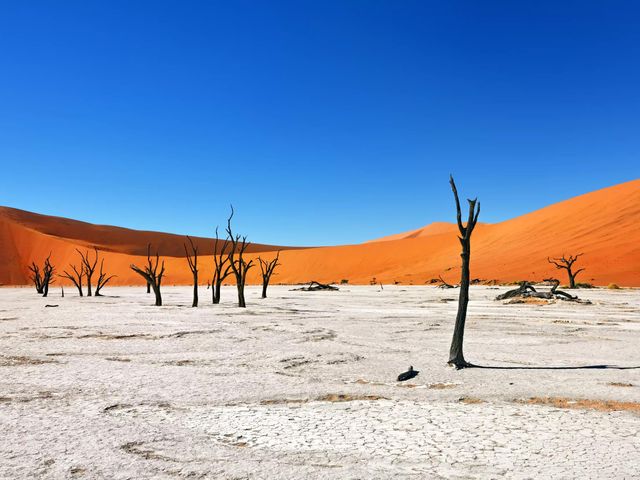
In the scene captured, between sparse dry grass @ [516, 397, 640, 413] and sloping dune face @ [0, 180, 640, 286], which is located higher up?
sloping dune face @ [0, 180, 640, 286]

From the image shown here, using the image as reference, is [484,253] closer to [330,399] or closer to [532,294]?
[532,294]

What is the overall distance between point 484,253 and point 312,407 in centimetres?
4732

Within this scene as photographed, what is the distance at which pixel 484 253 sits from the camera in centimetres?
4994

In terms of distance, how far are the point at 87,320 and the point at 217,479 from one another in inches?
457

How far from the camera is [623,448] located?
4.00m

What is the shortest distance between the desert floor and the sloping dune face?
2787 cm

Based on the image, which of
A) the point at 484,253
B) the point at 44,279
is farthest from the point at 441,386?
the point at 484,253

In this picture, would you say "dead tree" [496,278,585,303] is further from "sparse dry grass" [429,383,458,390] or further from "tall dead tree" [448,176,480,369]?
"sparse dry grass" [429,383,458,390]

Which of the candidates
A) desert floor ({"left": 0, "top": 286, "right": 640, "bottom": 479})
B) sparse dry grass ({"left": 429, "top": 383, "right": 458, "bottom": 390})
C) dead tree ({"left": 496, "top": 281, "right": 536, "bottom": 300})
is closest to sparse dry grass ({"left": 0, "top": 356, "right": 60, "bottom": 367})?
desert floor ({"left": 0, "top": 286, "right": 640, "bottom": 479})

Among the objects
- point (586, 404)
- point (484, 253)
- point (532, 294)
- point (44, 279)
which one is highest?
point (484, 253)

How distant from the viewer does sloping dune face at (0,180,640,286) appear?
1451 inches

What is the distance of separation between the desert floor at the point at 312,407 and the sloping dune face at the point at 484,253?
27870 millimetres

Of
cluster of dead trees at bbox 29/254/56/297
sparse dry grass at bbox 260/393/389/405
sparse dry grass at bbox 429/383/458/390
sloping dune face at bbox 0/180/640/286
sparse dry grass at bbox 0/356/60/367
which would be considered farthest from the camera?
sloping dune face at bbox 0/180/640/286

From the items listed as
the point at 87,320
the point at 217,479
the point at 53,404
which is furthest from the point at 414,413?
the point at 87,320
